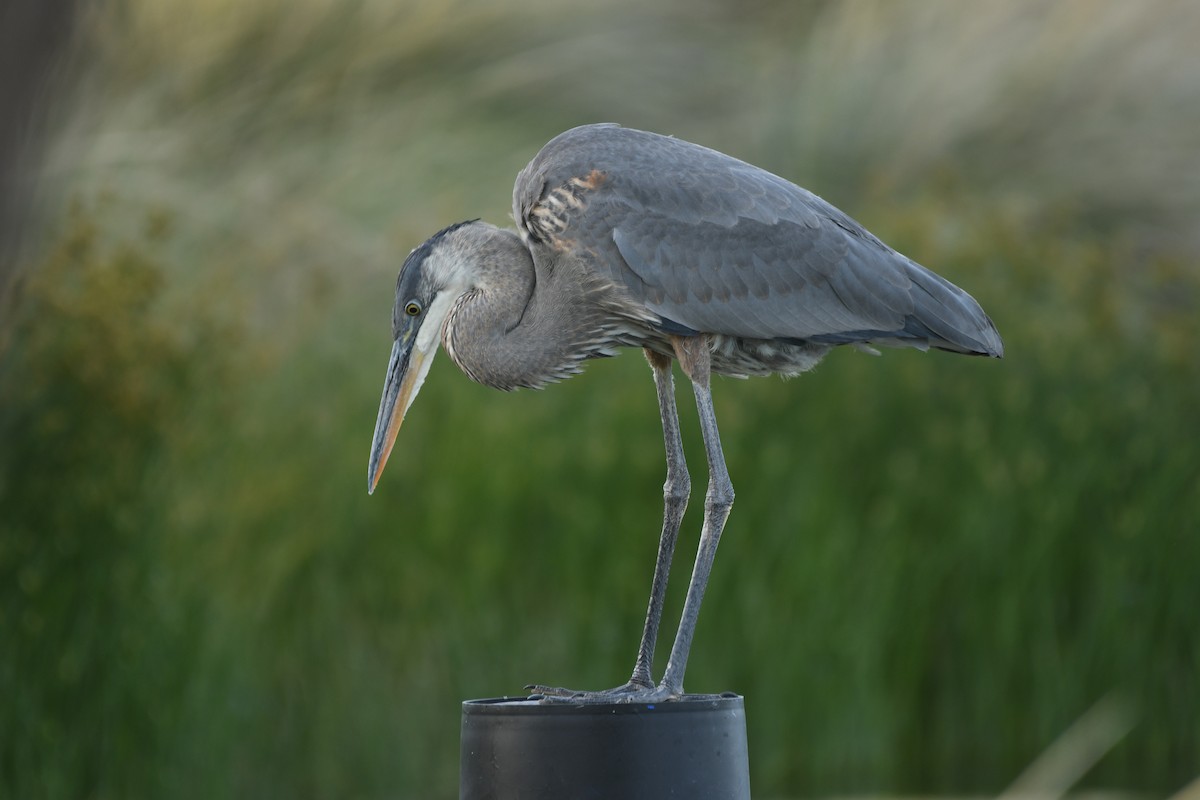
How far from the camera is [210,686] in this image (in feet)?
16.8

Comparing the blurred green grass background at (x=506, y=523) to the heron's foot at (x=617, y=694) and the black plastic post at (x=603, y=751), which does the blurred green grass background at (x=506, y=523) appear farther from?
the black plastic post at (x=603, y=751)

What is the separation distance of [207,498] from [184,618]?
524 millimetres

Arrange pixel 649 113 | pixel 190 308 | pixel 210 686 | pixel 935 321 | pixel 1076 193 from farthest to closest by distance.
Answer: pixel 649 113 → pixel 1076 193 → pixel 190 308 → pixel 210 686 → pixel 935 321

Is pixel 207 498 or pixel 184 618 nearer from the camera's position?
pixel 184 618

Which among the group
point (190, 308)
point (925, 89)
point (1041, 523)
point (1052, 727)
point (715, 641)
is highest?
point (925, 89)

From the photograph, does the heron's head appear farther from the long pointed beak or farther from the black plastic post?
the black plastic post

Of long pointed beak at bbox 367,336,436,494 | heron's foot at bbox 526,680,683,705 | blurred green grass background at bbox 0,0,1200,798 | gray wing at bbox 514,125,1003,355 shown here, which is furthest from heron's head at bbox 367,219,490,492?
blurred green grass background at bbox 0,0,1200,798

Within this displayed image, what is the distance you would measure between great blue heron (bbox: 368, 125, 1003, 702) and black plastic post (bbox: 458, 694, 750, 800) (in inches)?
19.9

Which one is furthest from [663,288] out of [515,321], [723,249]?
[515,321]

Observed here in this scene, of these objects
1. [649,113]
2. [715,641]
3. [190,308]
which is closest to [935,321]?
[715,641]

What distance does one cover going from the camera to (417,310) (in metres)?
3.22

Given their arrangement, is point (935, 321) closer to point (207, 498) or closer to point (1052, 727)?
point (1052, 727)

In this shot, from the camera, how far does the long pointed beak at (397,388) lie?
3199 mm

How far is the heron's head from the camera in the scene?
318 centimetres
